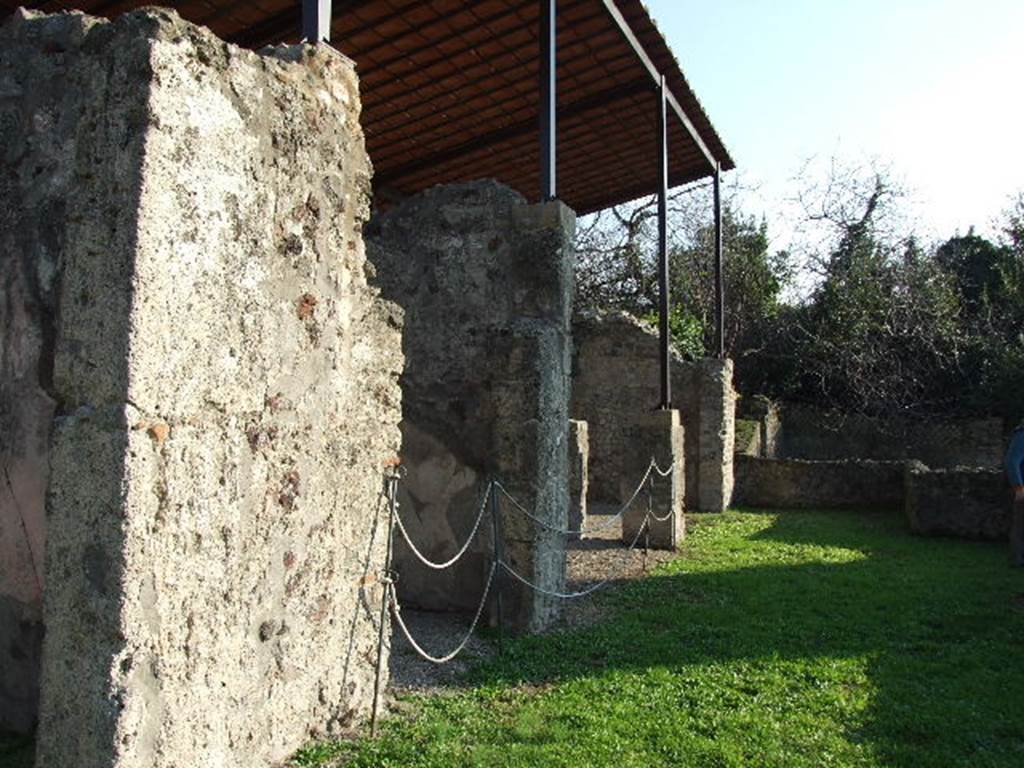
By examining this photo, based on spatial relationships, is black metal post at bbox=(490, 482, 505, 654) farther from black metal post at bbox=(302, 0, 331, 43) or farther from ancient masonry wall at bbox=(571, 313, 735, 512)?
ancient masonry wall at bbox=(571, 313, 735, 512)

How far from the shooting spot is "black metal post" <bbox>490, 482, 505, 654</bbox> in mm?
5645

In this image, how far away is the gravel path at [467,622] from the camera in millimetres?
4941

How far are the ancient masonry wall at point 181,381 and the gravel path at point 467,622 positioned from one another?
38.2 inches

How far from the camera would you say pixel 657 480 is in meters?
9.76

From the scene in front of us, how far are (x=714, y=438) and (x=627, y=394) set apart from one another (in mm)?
1630

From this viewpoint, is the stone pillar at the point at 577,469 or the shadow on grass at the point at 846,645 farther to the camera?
the stone pillar at the point at 577,469

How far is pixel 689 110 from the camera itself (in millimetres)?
11219

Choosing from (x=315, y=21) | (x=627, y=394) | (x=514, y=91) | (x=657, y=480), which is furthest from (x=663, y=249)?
(x=315, y=21)

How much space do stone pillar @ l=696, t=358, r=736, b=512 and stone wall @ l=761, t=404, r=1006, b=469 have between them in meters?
3.35

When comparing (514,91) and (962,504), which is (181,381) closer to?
(514,91)

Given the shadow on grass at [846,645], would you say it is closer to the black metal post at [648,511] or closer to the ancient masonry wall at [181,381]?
the black metal post at [648,511]

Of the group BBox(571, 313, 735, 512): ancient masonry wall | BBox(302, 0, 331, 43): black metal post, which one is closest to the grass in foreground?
BBox(302, 0, 331, 43): black metal post

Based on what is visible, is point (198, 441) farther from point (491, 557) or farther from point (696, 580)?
point (696, 580)

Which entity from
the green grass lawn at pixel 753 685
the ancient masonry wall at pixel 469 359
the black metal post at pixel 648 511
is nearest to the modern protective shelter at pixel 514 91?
the ancient masonry wall at pixel 469 359
